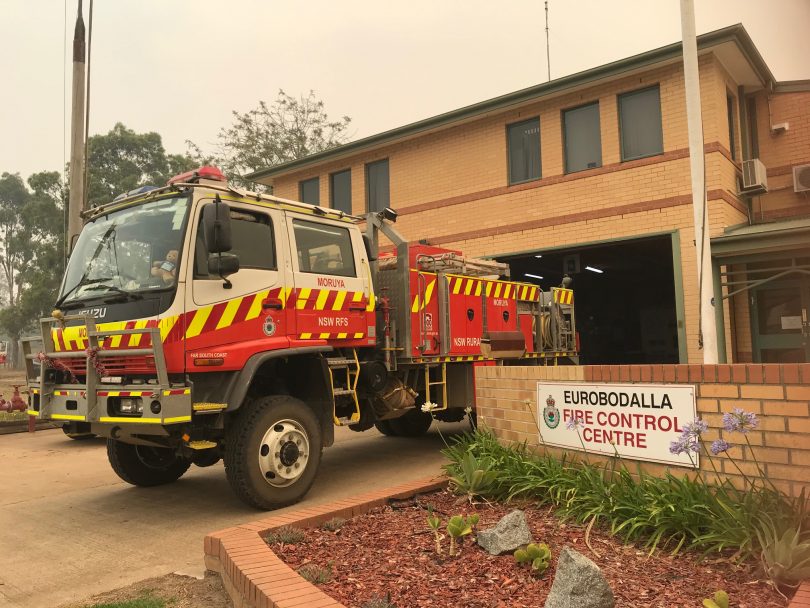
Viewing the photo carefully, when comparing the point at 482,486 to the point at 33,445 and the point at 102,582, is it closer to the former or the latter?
the point at 102,582

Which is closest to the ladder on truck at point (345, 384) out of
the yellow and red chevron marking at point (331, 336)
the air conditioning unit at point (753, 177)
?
the yellow and red chevron marking at point (331, 336)

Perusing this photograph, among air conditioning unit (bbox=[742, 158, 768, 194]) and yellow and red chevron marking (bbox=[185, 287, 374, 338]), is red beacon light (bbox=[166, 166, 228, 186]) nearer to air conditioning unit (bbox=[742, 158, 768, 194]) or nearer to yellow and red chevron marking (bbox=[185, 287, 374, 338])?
yellow and red chevron marking (bbox=[185, 287, 374, 338])

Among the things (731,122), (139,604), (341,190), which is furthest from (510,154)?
(139,604)

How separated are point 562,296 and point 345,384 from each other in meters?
5.08

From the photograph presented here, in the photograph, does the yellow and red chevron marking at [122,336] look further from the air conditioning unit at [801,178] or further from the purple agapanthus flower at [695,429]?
the air conditioning unit at [801,178]

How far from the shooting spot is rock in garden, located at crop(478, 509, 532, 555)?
3.57 metres

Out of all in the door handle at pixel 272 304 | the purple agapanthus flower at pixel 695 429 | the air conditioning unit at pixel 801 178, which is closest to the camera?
the purple agapanthus flower at pixel 695 429

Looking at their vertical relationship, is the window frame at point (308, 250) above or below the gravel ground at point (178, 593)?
above

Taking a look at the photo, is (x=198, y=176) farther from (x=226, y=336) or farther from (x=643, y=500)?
(x=643, y=500)

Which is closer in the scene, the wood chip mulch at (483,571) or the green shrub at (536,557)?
the wood chip mulch at (483,571)

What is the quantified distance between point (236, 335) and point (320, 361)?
39.5 inches

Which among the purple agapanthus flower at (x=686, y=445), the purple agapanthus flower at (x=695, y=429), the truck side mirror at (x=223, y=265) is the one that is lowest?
the purple agapanthus flower at (x=686, y=445)

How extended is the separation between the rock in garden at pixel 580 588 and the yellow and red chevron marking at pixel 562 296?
7.90 m

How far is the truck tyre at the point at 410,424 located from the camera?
10064 millimetres
